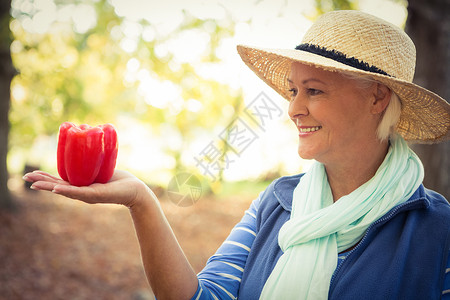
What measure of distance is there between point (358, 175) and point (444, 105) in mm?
508

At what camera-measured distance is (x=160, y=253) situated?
1.59 meters

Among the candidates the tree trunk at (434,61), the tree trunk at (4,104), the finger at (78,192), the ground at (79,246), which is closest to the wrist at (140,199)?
the finger at (78,192)

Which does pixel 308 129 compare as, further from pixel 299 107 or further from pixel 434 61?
pixel 434 61

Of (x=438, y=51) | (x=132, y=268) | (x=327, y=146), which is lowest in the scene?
(x=132, y=268)

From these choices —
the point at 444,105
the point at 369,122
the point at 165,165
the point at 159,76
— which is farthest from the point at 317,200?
the point at 165,165

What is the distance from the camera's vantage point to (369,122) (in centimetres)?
183

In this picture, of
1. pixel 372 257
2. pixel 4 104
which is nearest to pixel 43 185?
pixel 372 257

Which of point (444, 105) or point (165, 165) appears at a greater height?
point (444, 105)

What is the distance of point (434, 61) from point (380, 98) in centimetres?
143

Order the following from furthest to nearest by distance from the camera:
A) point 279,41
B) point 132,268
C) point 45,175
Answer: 1. point 132,268
2. point 279,41
3. point 45,175

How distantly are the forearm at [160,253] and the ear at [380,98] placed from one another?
112 centimetres

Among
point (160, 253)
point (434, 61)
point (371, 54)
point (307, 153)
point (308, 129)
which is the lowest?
point (160, 253)

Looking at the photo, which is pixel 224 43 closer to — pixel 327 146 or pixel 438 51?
pixel 438 51

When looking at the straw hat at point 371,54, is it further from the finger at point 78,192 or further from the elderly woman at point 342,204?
the finger at point 78,192
